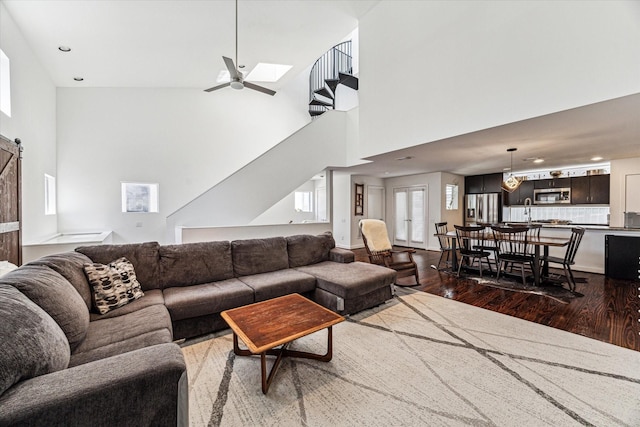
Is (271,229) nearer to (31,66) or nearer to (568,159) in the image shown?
(31,66)

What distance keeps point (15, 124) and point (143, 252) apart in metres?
2.88

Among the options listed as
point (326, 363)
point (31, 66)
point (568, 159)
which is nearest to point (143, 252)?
point (326, 363)

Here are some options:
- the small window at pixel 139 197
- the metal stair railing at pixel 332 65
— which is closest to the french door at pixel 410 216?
the metal stair railing at pixel 332 65

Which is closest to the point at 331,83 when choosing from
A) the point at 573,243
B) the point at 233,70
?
the point at 233,70

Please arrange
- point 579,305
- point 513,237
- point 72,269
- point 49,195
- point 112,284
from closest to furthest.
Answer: point 72,269
point 112,284
point 579,305
point 513,237
point 49,195

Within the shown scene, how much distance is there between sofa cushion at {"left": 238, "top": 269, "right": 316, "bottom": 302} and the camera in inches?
113

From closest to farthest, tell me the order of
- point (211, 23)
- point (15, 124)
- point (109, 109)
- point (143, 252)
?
point (143, 252)
point (15, 124)
point (211, 23)
point (109, 109)

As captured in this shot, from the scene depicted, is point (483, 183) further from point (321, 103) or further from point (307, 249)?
point (307, 249)

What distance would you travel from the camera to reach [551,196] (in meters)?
6.95

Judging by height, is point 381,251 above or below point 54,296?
below

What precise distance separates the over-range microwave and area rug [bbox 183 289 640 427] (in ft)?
18.6

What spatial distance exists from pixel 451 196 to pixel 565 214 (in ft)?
8.80

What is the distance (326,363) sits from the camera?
2.19 m

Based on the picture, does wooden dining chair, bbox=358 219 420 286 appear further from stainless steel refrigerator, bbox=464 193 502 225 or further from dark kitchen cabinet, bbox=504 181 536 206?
dark kitchen cabinet, bbox=504 181 536 206
